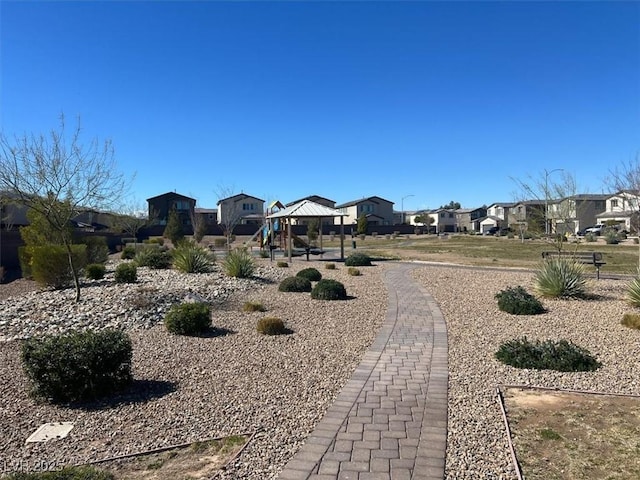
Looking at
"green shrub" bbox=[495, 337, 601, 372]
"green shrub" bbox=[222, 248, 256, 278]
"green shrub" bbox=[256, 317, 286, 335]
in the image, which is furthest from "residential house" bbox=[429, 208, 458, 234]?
"green shrub" bbox=[495, 337, 601, 372]

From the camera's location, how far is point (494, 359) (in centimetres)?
Answer: 738

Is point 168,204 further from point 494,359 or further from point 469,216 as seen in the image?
point 494,359

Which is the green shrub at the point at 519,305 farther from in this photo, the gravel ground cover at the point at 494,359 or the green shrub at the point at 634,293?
the green shrub at the point at 634,293

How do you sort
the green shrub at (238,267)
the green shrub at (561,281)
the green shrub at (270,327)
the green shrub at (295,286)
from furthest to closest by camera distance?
the green shrub at (238,267) → the green shrub at (295,286) → the green shrub at (561,281) → the green shrub at (270,327)

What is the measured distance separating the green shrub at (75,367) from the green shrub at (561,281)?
1125 cm

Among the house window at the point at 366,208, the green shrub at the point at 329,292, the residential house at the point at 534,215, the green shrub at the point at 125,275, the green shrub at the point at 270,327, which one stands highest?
the house window at the point at 366,208

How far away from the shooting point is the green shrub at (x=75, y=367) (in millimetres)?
5844

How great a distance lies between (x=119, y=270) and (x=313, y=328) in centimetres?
888

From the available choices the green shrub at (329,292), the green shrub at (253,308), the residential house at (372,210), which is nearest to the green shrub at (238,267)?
the green shrub at (329,292)

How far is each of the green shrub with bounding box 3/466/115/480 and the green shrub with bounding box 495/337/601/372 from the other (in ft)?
18.1

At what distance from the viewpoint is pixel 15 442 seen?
15.9 feet

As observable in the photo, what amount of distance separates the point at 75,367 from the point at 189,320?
11.5ft

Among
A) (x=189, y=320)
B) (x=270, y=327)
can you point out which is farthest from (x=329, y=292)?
(x=189, y=320)

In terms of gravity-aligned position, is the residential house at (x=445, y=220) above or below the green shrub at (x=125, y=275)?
above
